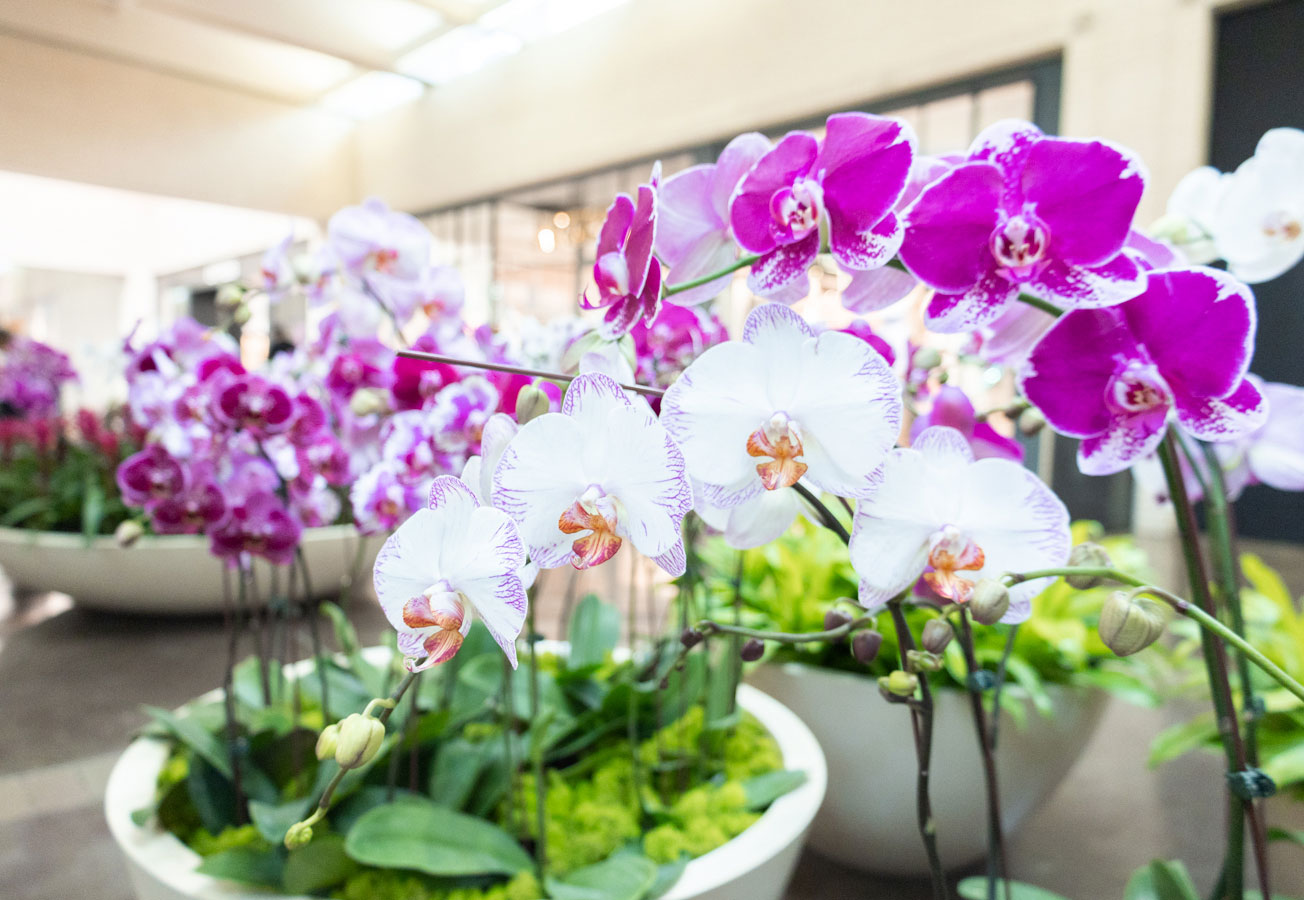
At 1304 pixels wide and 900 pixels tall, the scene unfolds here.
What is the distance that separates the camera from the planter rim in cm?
46

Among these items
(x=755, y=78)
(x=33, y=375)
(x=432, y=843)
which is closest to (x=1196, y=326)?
(x=432, y=843)

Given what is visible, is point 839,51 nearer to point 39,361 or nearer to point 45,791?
point 39,361

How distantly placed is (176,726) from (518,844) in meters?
0.28

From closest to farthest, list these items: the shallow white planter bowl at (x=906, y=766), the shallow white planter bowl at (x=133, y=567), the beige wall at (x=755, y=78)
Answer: the shallow white planter bowl at (x=906, y=766) < the shallow white planter bowl at (x=133, y=567) < the beige wall at (x=755, y=78)

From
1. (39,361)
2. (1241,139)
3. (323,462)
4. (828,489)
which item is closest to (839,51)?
(1241,139)

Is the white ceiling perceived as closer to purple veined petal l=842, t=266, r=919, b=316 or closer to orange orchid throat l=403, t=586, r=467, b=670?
purple veined petal l=842, t=266, r=919, b=316

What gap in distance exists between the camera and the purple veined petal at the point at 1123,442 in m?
0.26

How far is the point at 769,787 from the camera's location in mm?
569

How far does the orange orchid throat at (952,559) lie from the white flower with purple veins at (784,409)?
4 cm

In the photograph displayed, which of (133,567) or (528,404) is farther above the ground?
(528,404)

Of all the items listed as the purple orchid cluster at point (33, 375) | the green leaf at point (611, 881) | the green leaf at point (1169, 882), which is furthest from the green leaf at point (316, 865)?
the purple orchid cluster at point (33, 375)

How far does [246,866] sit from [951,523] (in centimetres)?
47

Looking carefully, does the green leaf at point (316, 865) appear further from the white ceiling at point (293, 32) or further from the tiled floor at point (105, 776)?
the white ceiling at point (293, 32)

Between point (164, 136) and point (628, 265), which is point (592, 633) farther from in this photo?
point (164, 136)
